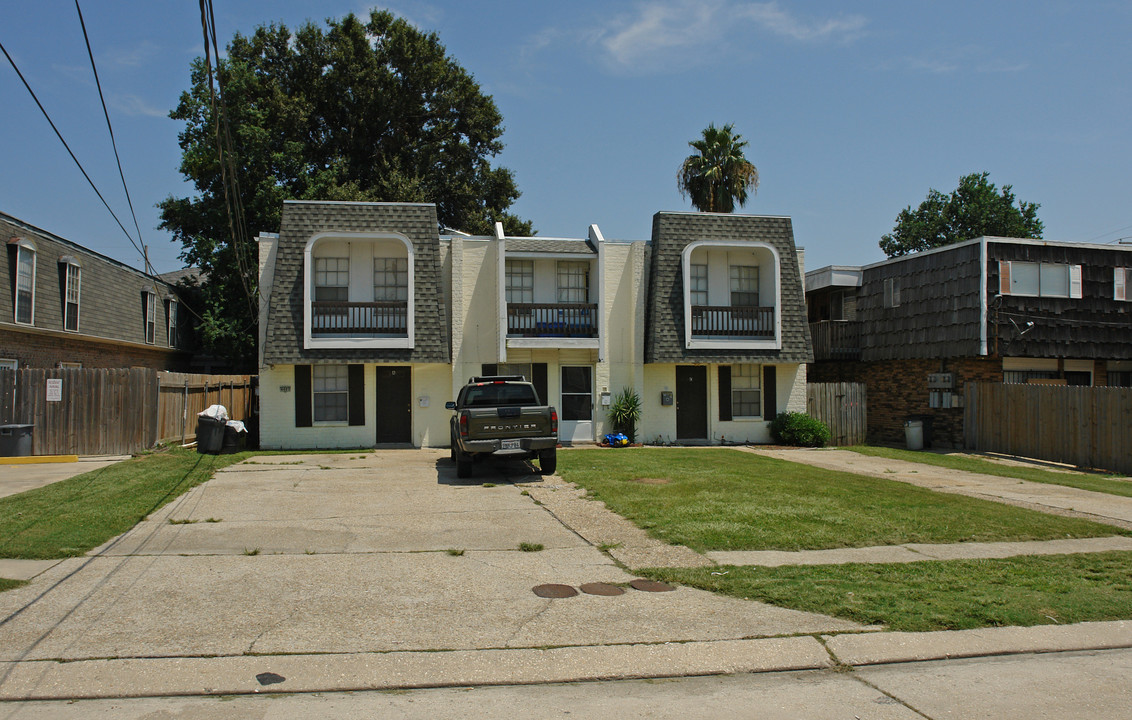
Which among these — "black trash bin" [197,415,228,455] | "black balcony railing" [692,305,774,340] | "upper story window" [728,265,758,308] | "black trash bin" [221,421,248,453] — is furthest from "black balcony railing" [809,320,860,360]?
"black trash bin" [197,415,228,455]

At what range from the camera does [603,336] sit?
22562 mm

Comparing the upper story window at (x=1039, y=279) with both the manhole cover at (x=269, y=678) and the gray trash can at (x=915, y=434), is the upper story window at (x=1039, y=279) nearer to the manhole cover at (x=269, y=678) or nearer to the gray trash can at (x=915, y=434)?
the gray trash can at (x=915, y=434)

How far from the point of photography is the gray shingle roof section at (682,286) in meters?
22.9

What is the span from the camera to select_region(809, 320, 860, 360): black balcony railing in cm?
2812

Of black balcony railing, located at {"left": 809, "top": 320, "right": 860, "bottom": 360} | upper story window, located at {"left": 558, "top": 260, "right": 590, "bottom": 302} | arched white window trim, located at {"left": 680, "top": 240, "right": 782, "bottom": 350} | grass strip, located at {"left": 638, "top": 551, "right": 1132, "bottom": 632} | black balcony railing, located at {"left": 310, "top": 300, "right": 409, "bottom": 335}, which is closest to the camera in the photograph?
grass strip, located at {"left": 638, "top": 551, "right": 1132, "bottom": 632}

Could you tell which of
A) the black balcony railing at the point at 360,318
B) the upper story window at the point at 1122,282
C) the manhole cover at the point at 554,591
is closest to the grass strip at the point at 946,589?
the manhole cover at the point at 554,591

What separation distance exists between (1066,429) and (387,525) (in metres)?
17.3

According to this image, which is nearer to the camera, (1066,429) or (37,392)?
(37,392)

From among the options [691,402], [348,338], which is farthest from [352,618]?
[691,402]

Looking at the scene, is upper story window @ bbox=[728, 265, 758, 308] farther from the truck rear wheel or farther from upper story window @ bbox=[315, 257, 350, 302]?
Answer: upper story window @ bbox=[315, 257, 350, 302]

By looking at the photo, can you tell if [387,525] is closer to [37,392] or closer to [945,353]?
[37,392]

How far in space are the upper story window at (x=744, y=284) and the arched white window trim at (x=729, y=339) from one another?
2.92 ft

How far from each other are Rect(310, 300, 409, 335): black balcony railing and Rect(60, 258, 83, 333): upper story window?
7718 mm

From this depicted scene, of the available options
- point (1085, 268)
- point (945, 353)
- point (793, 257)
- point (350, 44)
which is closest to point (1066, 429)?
point (945, 353)
